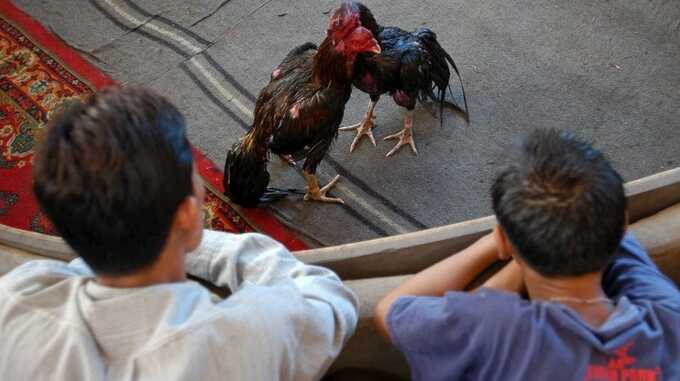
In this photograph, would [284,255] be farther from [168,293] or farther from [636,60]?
[636,60]

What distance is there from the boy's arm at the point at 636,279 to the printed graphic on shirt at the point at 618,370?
13cm

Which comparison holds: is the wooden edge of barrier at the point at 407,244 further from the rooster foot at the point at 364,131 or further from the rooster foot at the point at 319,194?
the rooster foot at the point at 364,131

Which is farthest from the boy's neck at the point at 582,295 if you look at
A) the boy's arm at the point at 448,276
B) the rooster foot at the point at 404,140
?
the rooster foot at the point at 404,140

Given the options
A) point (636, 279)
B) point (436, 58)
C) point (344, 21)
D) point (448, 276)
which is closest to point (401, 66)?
point (436, 58)

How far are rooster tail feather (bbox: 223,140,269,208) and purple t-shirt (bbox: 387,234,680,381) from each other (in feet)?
3.02

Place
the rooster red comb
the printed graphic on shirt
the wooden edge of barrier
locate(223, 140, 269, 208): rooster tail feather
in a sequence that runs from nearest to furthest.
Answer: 1. the printed graphic on shirt
2. the wooden edge of barrier
3. the rooster red comb
4. locate(223, 140, 269, 208): rooster tail feather

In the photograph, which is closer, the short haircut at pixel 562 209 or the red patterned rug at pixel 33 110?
the short haircut at pixel 562 209

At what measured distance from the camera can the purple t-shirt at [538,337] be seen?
773 mm

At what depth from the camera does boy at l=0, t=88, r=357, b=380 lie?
2.20ft

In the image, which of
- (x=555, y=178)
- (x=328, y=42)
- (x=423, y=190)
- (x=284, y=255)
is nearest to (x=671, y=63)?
(x=423, y=190)

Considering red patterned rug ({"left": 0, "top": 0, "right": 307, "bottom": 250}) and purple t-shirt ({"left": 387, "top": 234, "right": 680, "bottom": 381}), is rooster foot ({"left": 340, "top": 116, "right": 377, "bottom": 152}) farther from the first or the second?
purple t-shirt ({"left": 387, "top": 234, "right": 680, "bottom": 381})

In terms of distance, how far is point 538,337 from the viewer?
0.79 meters

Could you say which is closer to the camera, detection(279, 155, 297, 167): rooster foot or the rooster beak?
the rooster beak

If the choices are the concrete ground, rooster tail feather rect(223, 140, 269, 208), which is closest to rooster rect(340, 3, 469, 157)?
the concrete ground
